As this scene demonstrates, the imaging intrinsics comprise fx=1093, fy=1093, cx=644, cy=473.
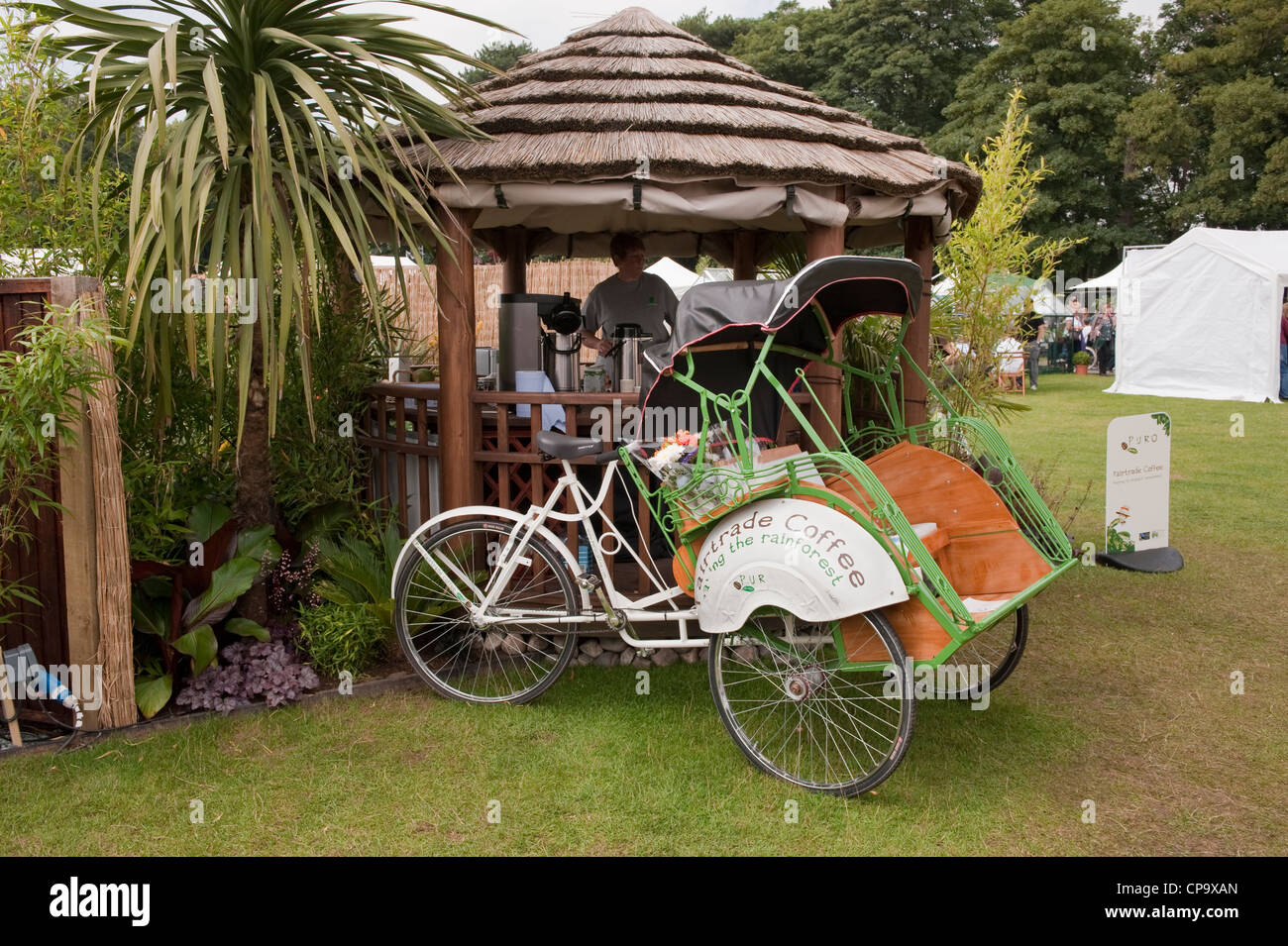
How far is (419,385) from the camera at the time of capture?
6848 mm

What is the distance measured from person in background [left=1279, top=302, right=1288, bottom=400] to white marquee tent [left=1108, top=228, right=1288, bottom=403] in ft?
1.80

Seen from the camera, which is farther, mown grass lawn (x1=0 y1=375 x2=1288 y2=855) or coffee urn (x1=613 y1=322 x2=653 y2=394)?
coffee urn (x1=613 y1=322 x2=653 y2=394)

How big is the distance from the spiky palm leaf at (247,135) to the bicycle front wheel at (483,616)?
4.02 feet

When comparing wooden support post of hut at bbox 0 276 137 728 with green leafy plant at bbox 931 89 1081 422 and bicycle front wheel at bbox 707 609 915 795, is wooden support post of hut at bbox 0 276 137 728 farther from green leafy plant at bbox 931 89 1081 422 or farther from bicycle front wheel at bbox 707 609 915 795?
green leafy plant at bbox 931 89 1081 422

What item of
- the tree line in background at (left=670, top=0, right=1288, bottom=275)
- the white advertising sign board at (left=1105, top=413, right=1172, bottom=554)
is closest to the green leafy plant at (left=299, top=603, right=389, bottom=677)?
the white advertising sign board at (left=1105, top=413, right=1172, bottom=554)

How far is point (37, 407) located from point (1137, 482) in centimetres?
761

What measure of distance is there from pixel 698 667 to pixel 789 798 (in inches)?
68.3

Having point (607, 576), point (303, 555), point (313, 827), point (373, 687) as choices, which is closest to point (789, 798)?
point (607, 576)

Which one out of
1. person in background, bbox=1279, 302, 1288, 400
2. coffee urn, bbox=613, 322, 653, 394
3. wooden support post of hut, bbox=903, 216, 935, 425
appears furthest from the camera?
person in background, bbox=1279, 302, 1288, 400

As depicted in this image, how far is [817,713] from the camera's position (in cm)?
504

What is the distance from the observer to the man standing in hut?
28.7ft

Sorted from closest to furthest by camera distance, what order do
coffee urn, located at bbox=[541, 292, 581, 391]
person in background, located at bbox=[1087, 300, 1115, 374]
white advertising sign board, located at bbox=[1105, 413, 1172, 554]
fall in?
coffee urn, located at bbox=[541, 292, 581, 391] < white advertising sign board, located at bbox=[1105, 413, 1172, 554] < person in background, located at bbox=[1087, 300, 1115, 374]

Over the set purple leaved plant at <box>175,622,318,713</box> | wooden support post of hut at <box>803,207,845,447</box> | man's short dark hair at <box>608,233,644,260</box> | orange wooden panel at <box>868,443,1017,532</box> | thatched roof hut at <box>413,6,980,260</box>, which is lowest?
purple leaved plant at <box>175,622,318,713</box>

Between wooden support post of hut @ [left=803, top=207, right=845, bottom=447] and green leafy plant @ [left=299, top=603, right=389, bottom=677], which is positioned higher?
wooden support post of hut @ [left=803, top=207, right=845, bottom=447]
